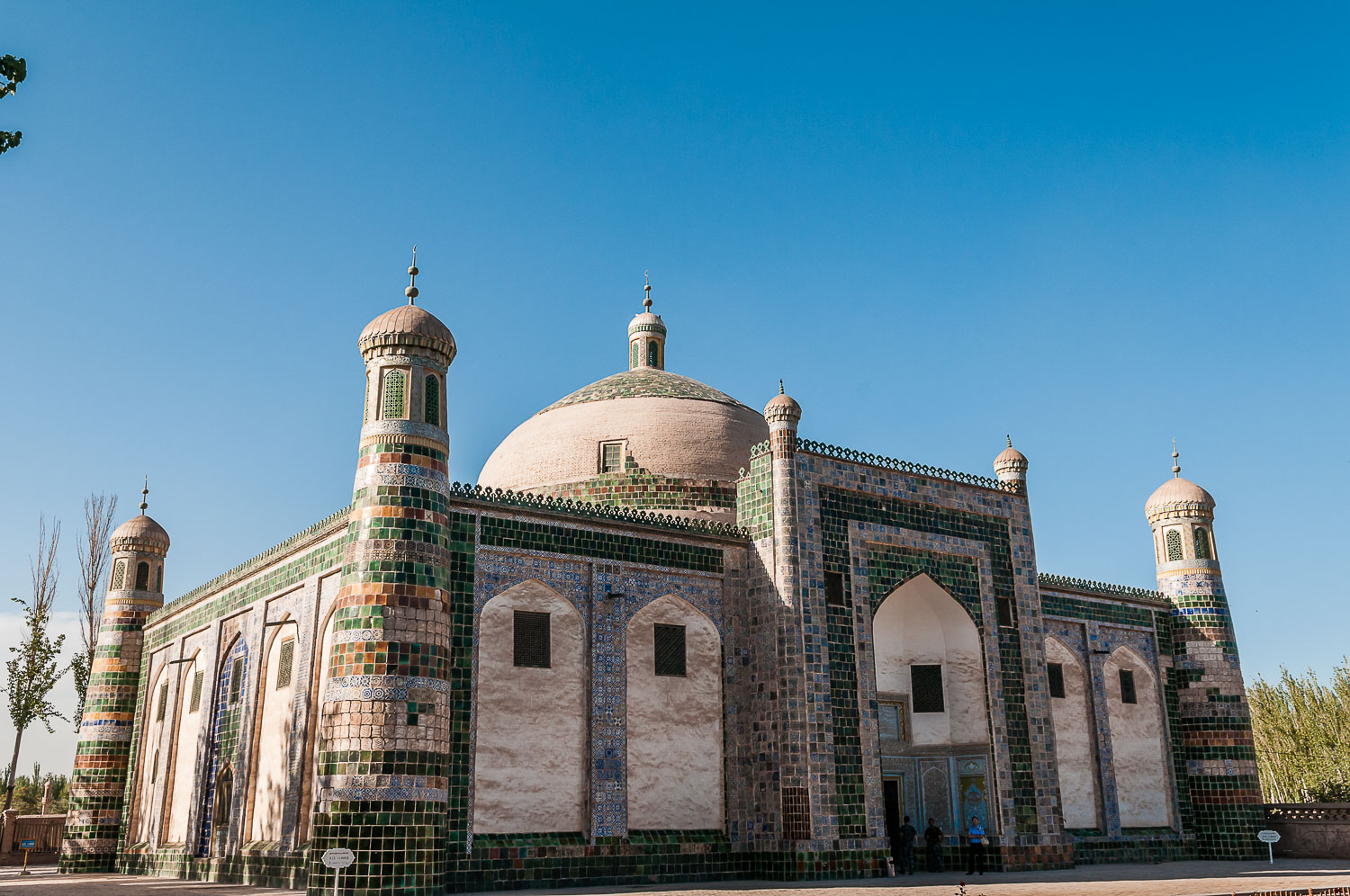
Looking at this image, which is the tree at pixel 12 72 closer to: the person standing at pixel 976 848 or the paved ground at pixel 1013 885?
the paved ground at pixel 1013 885

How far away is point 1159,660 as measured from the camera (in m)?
23.8

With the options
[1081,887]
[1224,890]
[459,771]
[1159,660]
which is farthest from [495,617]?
[1159,660]

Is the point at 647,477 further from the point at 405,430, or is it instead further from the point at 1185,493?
the point at 1185,493

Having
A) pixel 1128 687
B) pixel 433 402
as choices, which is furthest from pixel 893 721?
pixel 433 402

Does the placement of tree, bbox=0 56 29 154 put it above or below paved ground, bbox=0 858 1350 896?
above

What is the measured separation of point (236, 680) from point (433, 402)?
24.5 feet

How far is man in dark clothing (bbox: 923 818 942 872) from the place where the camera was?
1825 centimetres

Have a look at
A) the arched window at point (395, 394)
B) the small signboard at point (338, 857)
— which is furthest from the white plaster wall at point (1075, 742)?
the small signboard at point (338, 857)

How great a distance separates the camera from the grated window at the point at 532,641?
1623cm

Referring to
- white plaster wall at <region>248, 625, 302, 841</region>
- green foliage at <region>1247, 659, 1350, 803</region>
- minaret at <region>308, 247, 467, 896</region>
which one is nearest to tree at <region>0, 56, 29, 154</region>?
minaret at <region>308, 247, 467, 896</region>

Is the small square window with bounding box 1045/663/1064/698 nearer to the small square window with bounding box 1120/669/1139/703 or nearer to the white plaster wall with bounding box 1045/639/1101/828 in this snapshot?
the white plaster wall with bounding box 1045/639/1101/828

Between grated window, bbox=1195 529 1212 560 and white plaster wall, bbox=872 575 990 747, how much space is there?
8004 millimetres

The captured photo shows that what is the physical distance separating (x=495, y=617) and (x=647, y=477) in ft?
20.0

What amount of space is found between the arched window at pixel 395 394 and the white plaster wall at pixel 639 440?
700cm
